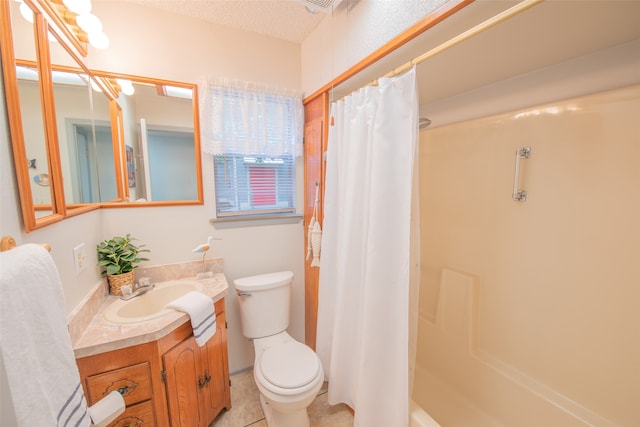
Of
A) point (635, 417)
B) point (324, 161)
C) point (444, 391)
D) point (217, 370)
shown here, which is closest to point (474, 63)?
point (324, 161)

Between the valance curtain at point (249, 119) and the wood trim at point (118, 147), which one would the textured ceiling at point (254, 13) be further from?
the wood trim at point (118, 147)

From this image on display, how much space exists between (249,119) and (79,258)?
125cm

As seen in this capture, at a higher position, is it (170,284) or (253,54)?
(253,54)

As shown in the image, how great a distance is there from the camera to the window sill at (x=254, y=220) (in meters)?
1.83

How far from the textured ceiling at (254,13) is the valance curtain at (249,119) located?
0.39 metres

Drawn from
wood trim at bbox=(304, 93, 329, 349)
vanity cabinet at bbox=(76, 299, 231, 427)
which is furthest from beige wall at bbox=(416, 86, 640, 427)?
vanity cabinet at bbox=(76, 299, 231, 427)

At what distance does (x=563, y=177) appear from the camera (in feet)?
4.19

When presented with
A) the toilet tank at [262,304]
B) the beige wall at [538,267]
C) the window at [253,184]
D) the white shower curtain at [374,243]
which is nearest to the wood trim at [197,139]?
the window at [253,184]

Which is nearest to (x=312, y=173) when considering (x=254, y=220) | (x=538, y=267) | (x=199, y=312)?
(x=254, y=220)

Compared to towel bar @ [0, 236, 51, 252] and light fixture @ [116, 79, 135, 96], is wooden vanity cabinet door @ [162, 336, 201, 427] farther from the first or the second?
light fixture @ [116, 79, 135, 96]

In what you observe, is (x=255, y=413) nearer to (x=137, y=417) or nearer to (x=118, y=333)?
(x=137, y=417)

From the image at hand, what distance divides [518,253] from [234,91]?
2096 millimetres

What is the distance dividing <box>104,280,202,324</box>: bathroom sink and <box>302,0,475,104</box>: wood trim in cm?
156

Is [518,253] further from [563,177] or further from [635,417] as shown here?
[635,417]
